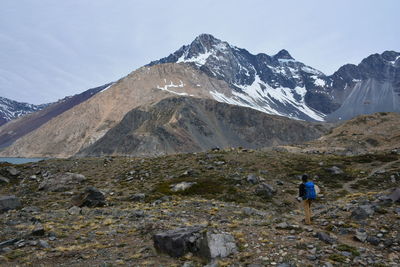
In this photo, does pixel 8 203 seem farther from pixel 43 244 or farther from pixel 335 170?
pixel 335 170

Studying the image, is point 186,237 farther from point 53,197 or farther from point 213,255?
point 53,197

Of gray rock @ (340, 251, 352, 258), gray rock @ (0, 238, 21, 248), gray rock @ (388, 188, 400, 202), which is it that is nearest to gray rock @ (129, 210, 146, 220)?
gray rock @ (0, 238, 21, 248)

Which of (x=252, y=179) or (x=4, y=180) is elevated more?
(x=4, y=180)

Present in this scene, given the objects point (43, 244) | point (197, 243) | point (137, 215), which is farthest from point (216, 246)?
point (137, 215)

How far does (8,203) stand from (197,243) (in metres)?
17.8

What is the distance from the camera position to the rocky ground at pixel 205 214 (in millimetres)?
12945

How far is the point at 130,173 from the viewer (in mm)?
36562

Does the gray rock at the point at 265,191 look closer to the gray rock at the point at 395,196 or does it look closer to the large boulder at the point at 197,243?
the gray rock at the point at 395,196

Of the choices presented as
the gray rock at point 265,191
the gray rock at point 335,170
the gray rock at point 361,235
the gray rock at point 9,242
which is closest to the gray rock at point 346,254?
the gray rock at point 361,235

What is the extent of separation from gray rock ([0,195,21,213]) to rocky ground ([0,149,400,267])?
10 cm

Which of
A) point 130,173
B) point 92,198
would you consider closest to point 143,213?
point 92,198

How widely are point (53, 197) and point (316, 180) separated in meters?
26.3

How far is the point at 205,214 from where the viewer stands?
68.3ft

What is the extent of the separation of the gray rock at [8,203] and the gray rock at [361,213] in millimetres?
23328
